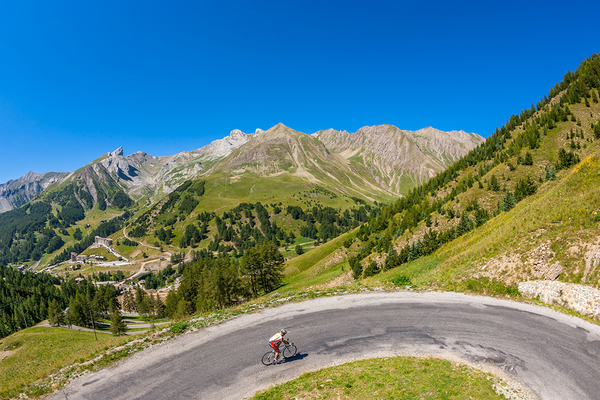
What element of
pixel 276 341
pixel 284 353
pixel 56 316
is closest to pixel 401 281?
pixel 284 353

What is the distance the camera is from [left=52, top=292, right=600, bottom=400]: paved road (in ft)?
49.4

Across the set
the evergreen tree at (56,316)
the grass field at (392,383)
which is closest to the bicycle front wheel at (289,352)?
the grass field at (392,383)

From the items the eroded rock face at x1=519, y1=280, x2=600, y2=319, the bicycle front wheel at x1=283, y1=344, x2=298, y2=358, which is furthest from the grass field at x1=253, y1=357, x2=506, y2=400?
the eroded rock face at x1=519, y1=280, x2=600, y2=319

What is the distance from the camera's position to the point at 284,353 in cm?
1791

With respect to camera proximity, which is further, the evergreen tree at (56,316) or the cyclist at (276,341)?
the evergreen tree at (56,316)

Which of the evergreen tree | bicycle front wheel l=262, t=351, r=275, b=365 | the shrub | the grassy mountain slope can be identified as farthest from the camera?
the evergreen tree

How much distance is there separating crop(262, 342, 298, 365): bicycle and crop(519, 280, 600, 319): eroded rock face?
2225cm

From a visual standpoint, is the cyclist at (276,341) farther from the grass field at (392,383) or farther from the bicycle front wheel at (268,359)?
the grass field at (392,383)

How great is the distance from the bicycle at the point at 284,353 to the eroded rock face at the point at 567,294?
876 inches

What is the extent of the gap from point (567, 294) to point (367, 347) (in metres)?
18.1

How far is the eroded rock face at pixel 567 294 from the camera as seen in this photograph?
64.8 ft

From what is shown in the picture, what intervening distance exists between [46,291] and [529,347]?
21290cm

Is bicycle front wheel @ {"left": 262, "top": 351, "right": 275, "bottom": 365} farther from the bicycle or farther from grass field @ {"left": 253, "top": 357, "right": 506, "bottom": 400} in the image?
grass field @ {"left": 253, "top": 357, "right": 506, "bottom": 400}

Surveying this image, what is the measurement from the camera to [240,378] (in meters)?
16.0
